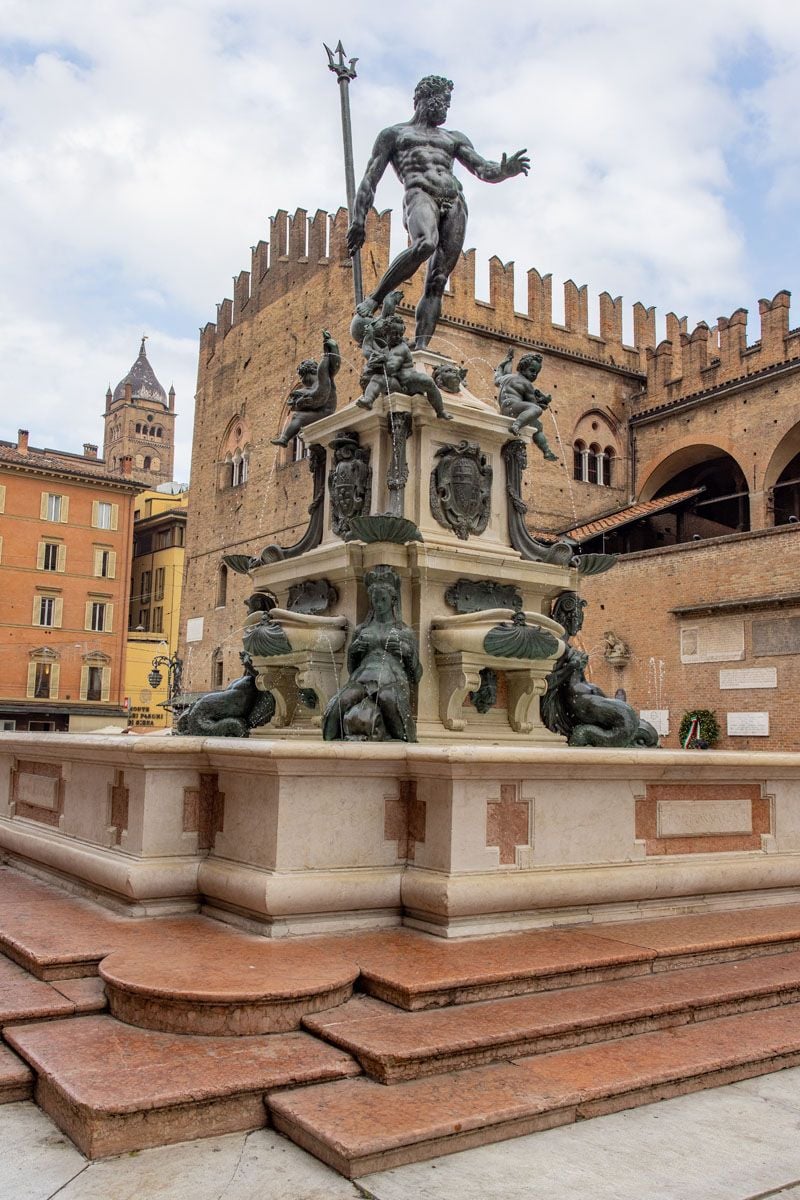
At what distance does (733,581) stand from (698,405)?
10887 millimetres

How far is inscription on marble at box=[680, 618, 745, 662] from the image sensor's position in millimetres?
23156

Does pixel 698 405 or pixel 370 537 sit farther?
pixel 698 405

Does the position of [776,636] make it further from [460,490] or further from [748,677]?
[460,490]

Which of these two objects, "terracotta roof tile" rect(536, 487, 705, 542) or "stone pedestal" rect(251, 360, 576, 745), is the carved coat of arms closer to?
"stone pedestal" rect(251, 360, 576, 745)

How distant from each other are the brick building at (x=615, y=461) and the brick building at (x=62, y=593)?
5.40m

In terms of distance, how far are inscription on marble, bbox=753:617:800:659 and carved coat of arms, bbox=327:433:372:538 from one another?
16.8m

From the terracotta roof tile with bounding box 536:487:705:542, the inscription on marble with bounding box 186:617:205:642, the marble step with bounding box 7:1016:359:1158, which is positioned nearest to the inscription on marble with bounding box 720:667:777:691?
the terracotta roof tile with bounding box 536:487:705:542

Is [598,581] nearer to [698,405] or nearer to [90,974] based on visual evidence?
[698,405]

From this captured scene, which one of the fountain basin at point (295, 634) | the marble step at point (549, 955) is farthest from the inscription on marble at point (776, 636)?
the marble step at point (549, 955)

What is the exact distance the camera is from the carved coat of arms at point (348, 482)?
7.48m

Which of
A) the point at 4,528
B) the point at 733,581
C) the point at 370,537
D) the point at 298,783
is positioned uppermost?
the point at 4,528

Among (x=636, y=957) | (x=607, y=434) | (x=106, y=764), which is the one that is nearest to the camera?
(x=636, y=957)

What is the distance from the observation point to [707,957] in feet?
14.9

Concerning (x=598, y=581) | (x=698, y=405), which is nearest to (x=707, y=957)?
(x=598, y=581)
